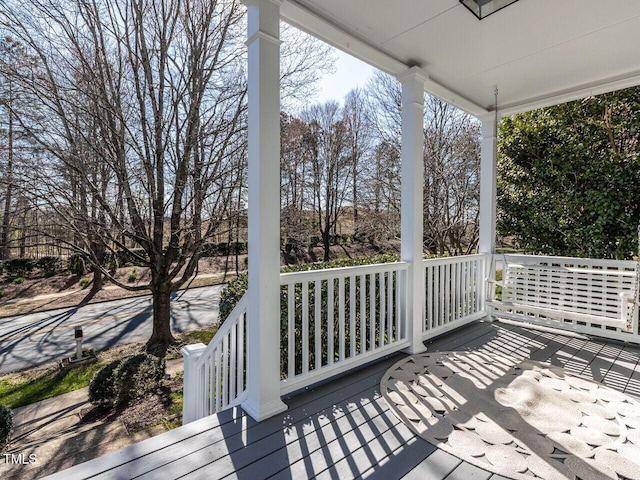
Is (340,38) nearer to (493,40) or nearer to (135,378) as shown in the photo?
(493,40)

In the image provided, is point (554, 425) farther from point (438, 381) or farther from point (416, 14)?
point (416, 14)

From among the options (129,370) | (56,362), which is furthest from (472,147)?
(56,362)

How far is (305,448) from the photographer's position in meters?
1.82

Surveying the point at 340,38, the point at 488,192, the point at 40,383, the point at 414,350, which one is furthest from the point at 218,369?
the point at 40,383

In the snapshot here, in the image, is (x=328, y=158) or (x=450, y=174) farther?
(x=328, y=158)

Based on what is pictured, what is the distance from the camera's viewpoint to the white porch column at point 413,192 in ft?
10.4

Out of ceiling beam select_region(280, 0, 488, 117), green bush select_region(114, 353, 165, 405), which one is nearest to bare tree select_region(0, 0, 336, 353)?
green bush select_region(114, 353, 165, 405)

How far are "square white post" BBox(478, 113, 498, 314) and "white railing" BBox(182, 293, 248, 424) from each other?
10.7 ft

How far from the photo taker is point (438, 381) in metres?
2.61

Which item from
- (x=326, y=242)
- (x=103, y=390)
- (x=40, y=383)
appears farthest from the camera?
(x=326, y=242)

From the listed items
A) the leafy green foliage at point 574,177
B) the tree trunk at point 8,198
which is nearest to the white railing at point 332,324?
the leafy green foliage at point 574,177

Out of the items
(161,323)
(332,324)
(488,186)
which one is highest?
(488,186)

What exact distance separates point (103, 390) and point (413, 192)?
14.6 ft

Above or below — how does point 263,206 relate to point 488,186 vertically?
below
